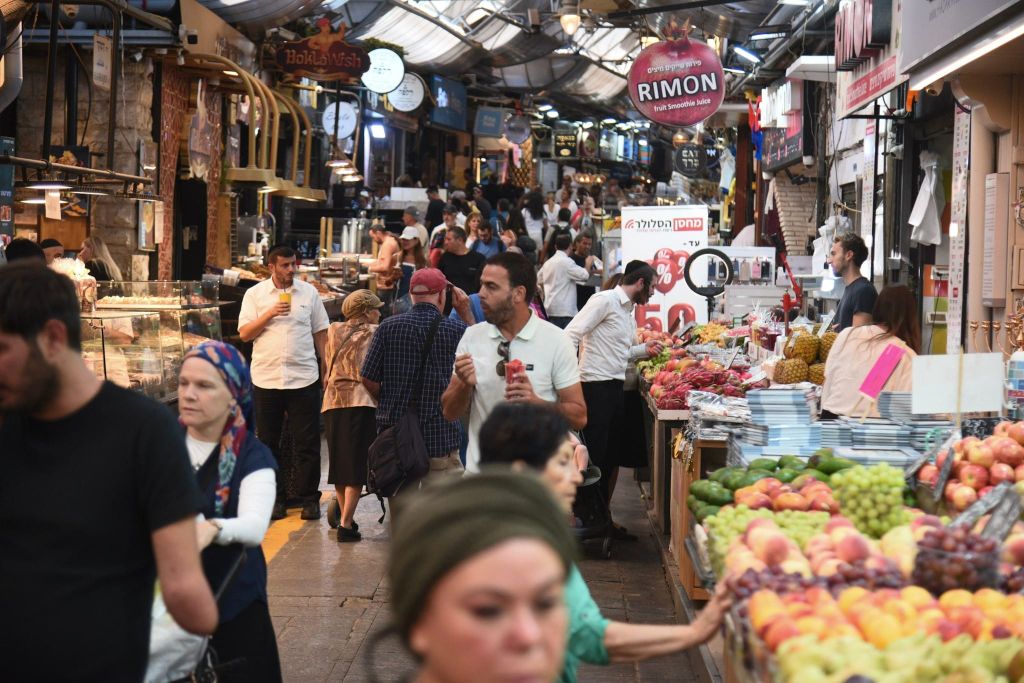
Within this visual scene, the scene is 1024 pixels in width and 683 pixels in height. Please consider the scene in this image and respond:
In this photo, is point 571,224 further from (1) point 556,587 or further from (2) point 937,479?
(1) point 556,587

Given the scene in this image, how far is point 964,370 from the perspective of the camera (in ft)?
18.1

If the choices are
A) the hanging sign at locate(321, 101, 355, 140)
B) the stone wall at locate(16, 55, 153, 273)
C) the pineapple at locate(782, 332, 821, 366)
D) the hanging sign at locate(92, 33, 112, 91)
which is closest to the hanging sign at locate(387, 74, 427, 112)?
the hanging sign at locate(321, 101, 355, 140)

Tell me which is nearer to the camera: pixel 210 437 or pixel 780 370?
pixel 210 437

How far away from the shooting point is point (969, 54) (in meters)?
7.08

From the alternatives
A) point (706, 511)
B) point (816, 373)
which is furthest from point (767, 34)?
point (706, 511)

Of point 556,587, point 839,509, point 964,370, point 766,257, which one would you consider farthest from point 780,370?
point 556,587

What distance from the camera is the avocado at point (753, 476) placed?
5496 mm

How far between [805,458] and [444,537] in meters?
4.74

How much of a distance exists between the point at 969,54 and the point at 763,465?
272 cm

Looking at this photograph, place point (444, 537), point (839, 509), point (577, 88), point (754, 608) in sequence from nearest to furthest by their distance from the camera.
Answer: point (444, 537) < point (754, 608) < point (839, 509) < point (577, 88)

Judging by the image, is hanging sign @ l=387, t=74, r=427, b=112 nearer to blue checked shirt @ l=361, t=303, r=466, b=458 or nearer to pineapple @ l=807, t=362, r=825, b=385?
pineapple @ l=807, t=362, r=825, b=385

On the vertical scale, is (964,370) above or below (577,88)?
below

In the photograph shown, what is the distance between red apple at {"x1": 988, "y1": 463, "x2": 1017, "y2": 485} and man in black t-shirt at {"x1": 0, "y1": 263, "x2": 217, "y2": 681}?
3.28m

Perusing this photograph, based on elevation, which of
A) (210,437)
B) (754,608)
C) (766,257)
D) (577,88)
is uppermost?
(577,88)
